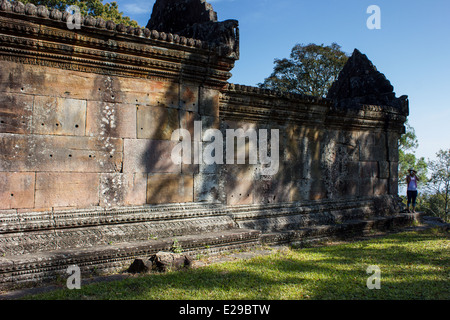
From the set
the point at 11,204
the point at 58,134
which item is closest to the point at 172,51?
the point at 58,134

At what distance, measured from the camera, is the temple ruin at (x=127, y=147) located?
12.8 ft

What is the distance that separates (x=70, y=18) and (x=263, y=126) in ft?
11.4

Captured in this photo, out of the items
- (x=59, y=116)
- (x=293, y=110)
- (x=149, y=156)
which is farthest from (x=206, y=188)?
(x=293, y=110)

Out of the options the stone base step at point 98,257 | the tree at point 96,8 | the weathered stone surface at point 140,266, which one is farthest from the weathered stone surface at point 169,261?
the tree at point 96,8

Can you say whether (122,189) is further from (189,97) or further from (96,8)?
(96,8)

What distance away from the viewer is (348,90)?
9609 millimetres

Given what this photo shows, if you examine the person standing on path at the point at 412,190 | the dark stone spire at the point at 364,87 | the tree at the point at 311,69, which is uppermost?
the tree at the point at 311,69

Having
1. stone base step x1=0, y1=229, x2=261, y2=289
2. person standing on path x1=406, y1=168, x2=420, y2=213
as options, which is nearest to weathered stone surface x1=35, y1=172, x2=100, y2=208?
stone base step x1=0, y1=229, x2=261, y2=289

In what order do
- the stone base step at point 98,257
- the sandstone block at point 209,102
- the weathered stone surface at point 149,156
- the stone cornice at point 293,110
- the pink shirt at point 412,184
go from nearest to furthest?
the stone base step at point 98,257 → the weathered stone surface at point 149,156 → the sandstone block at point 209,102 → the stone cornice at point 293,110 → the pink shirt at point 412,184

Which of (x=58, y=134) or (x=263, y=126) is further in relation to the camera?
(x=263, y=126)

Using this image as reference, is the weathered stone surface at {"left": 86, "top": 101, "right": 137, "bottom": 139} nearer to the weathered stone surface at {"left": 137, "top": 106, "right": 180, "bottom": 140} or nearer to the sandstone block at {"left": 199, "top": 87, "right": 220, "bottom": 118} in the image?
the weathered stone surface at {"left": 137, "top": 106, "right": 180, "bottom": 140}

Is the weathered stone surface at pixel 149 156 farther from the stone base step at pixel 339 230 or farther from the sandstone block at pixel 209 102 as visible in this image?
the stone base step at pixel 339 230

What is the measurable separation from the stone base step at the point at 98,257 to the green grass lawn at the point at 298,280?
0.41 metres
